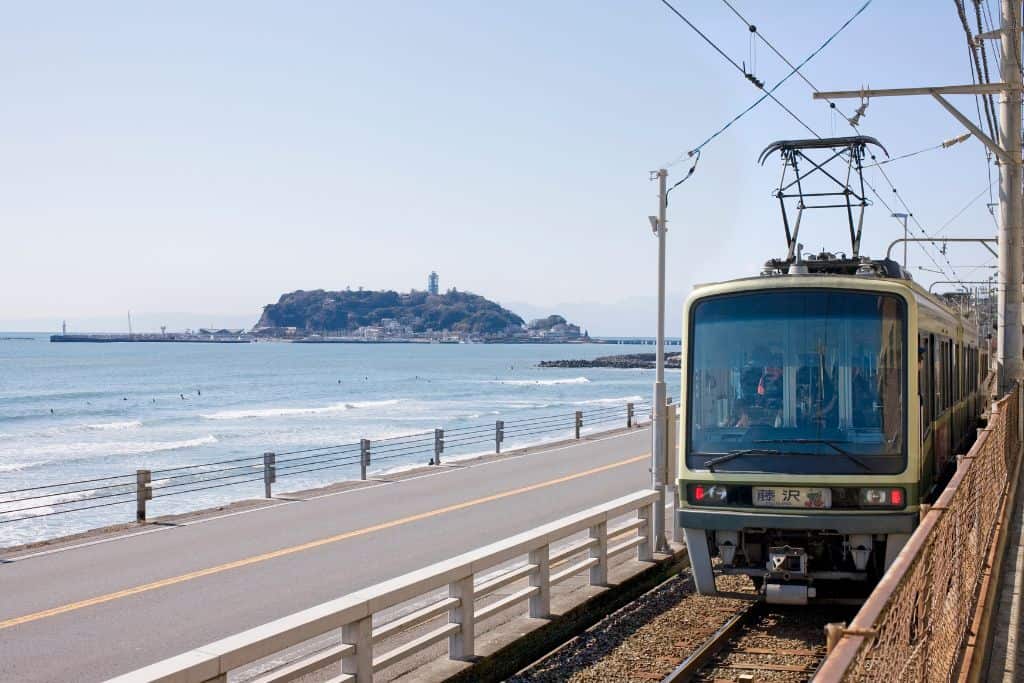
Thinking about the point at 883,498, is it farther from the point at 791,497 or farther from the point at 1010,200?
the point at 1010,200

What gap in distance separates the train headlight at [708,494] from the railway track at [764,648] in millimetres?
1165

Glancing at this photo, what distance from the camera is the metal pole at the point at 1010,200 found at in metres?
18.5

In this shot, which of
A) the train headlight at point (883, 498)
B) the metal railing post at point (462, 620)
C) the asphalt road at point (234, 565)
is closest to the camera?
the metal railing post at point (462, 620)

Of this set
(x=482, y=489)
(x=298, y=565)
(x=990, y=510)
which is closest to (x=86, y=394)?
(x=482, y=489)

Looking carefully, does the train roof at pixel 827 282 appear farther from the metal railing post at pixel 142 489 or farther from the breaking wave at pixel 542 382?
the breaking wave at pixel 542 382

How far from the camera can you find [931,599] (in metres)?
5.37

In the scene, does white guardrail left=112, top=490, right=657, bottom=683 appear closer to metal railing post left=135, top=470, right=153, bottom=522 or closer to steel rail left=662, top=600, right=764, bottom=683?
steel rail left=662, top=600, right=764, bottom=683

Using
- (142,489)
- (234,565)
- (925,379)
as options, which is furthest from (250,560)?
(925,379)

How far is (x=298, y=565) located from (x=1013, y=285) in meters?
13.2

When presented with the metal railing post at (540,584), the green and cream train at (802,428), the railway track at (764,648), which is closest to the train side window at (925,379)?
the green and cream train at (802,428)

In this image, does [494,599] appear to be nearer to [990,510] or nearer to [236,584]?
[236,584]

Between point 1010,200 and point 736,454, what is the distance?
37.8 ft

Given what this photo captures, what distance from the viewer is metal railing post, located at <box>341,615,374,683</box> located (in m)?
7.12

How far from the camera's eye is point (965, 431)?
58.1 ft
